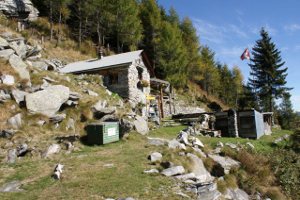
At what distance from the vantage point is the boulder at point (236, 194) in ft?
36.5

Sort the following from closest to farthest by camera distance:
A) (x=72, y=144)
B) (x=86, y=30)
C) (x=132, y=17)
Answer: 1. (x=72, y=144)
2. (x=132, y=17)
3. (x=86, y=30)

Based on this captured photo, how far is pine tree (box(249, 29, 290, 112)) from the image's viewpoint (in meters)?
A: 46.8

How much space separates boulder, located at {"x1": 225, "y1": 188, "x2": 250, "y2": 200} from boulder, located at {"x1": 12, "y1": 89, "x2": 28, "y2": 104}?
12.4 m

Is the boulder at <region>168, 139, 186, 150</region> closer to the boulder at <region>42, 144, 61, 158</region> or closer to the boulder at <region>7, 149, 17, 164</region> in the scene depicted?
the boulder at <region>42, 144, 61, 158</region>

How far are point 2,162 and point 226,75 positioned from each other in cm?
6255

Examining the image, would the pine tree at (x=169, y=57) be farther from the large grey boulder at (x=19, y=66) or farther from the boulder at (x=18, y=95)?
the boulder at (x=18, y=95)

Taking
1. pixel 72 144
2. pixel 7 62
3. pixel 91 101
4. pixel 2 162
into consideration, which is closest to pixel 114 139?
pixel 72 144

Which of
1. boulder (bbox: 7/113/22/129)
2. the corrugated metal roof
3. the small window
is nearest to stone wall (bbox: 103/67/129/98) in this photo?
the small window

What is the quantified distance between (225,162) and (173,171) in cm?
415

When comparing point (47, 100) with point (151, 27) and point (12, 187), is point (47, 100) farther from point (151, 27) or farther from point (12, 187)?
point (151, 27)

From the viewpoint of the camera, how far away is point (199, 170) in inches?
488

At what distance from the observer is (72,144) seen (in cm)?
1527

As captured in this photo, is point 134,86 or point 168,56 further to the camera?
point 168,56

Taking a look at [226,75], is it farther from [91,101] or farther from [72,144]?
Answer: [72,144]
